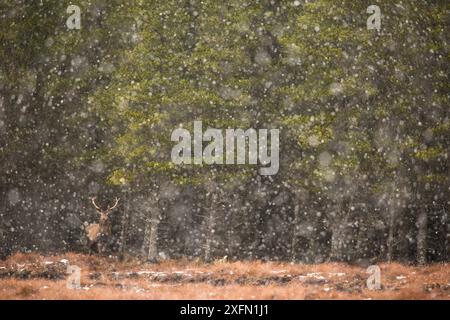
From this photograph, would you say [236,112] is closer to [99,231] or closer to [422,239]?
[99,231]

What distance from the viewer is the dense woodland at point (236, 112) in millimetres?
21406

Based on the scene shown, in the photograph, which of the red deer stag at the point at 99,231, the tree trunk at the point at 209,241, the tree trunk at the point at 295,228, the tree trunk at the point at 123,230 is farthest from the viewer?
the tree trunk at the point at 295,228

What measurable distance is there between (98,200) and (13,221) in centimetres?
361

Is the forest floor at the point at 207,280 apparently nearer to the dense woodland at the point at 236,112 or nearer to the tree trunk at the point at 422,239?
the tree trunk at the point at 422,239

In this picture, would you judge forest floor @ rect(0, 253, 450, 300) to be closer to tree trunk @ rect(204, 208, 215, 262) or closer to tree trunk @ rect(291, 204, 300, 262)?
tree trunk @ rect(204, 208, 215, 262)

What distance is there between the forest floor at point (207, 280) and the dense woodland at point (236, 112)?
1585 millimetres

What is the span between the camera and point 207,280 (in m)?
18.9

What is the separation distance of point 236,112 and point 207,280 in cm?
672

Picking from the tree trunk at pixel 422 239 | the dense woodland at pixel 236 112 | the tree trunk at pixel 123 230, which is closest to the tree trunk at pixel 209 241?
the dense woodland at pixel 236 112
